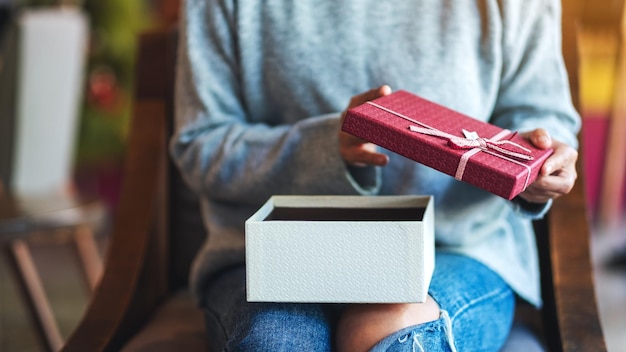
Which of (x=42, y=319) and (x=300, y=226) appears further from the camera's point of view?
(x=42, y=319)

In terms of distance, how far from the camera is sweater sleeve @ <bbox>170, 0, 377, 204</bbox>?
85 centimetres

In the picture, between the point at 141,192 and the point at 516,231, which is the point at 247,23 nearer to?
the point at 141,192

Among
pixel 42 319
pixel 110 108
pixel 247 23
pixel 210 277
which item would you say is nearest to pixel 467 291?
pixel 210 277

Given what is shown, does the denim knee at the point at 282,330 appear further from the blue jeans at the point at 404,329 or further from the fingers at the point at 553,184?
the fingers at the point at 553,184

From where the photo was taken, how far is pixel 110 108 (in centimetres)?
315

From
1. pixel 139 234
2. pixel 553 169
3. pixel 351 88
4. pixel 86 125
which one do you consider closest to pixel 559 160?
pixel 553 169

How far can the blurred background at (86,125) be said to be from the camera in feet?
5.58

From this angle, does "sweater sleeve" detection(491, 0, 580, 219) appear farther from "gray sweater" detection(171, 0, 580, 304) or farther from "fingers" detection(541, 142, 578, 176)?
"fingers" detection(541, 142, 578, 176)

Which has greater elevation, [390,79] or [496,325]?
[390,79]

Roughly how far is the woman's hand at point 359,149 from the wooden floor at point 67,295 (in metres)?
1.20

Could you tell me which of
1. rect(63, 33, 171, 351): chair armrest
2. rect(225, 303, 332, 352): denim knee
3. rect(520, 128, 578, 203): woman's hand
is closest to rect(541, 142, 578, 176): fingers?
rect(520, 128, 578, 203): woman's hand

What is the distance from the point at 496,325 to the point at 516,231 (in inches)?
6.9

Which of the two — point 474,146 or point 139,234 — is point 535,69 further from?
point 139,234


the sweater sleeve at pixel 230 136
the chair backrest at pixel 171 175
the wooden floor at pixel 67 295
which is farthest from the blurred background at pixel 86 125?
the sweater sleeve at pixel 230 136
